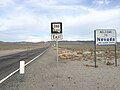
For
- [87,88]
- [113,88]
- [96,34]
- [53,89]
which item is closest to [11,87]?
[53,89]

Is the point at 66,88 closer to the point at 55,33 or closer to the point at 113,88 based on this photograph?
the point at 113,88

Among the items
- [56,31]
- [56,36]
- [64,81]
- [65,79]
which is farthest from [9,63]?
[64,81]

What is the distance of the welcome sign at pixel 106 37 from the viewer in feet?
76.9

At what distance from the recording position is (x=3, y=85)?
41.2 ft

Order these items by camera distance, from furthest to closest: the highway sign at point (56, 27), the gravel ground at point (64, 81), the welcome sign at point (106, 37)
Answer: the welcome sign at point (106, 37), the highway sign at point (56, 27), the gravel ground at point (64, 81)

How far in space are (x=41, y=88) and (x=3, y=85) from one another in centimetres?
200

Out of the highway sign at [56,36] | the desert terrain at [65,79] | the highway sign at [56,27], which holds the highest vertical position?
the highway sign at [56,27]

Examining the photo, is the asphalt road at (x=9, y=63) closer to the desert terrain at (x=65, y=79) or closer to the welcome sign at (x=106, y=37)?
the desert terrain at (x=65, y=79)

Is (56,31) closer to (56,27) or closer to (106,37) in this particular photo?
(56,27)

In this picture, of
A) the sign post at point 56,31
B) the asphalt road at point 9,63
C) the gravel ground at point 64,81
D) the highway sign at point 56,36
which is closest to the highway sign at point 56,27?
the sign post at point 56,31

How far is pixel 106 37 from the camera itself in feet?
77.5

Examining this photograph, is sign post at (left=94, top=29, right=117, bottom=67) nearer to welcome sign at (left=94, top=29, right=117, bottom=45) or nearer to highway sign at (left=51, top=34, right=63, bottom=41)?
welcome sign at (left=94, top=29, right=117, bottom=45)

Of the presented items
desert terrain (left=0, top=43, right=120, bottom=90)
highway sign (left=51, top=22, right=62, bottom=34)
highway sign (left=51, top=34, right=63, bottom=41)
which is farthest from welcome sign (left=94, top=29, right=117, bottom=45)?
highway sign (left=51, top=22, right=62, bottom=34)

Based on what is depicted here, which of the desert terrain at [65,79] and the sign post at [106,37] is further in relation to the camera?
the sign post at [106,37]
